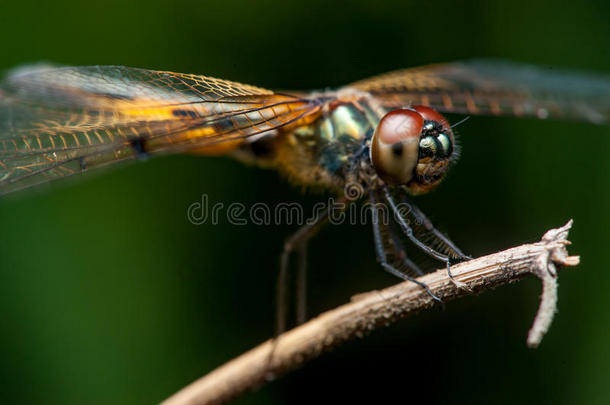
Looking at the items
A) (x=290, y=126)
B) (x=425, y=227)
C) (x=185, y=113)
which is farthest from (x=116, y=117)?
(x=425, y=227)

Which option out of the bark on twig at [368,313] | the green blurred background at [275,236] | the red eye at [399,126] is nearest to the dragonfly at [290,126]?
the red eye at [399,126]

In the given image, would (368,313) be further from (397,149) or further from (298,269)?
(298,269)

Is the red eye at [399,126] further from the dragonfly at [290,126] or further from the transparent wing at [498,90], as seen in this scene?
the transparent wing at [498,90]

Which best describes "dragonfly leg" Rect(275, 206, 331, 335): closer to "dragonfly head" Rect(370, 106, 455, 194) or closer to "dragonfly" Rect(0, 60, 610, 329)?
"dragonfly" Rect(0, 60, 610, 329)

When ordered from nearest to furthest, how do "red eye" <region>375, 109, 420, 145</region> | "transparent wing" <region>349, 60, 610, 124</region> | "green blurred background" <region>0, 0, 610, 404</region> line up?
1. "red eye" <region>375, 109, 420, 145</region>
2. "green blurred background" <region>0, 0, 610, 404</region>
3. "transparent wing" <region>349, 60, 610, 124</region>

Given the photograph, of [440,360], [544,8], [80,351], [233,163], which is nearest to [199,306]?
[80,351]

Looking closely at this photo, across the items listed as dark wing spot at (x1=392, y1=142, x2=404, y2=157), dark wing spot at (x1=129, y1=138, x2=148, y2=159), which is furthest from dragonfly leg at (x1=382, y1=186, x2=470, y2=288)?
dark wing spot at (x1=129, y1=138, x2=148, y2=159)
